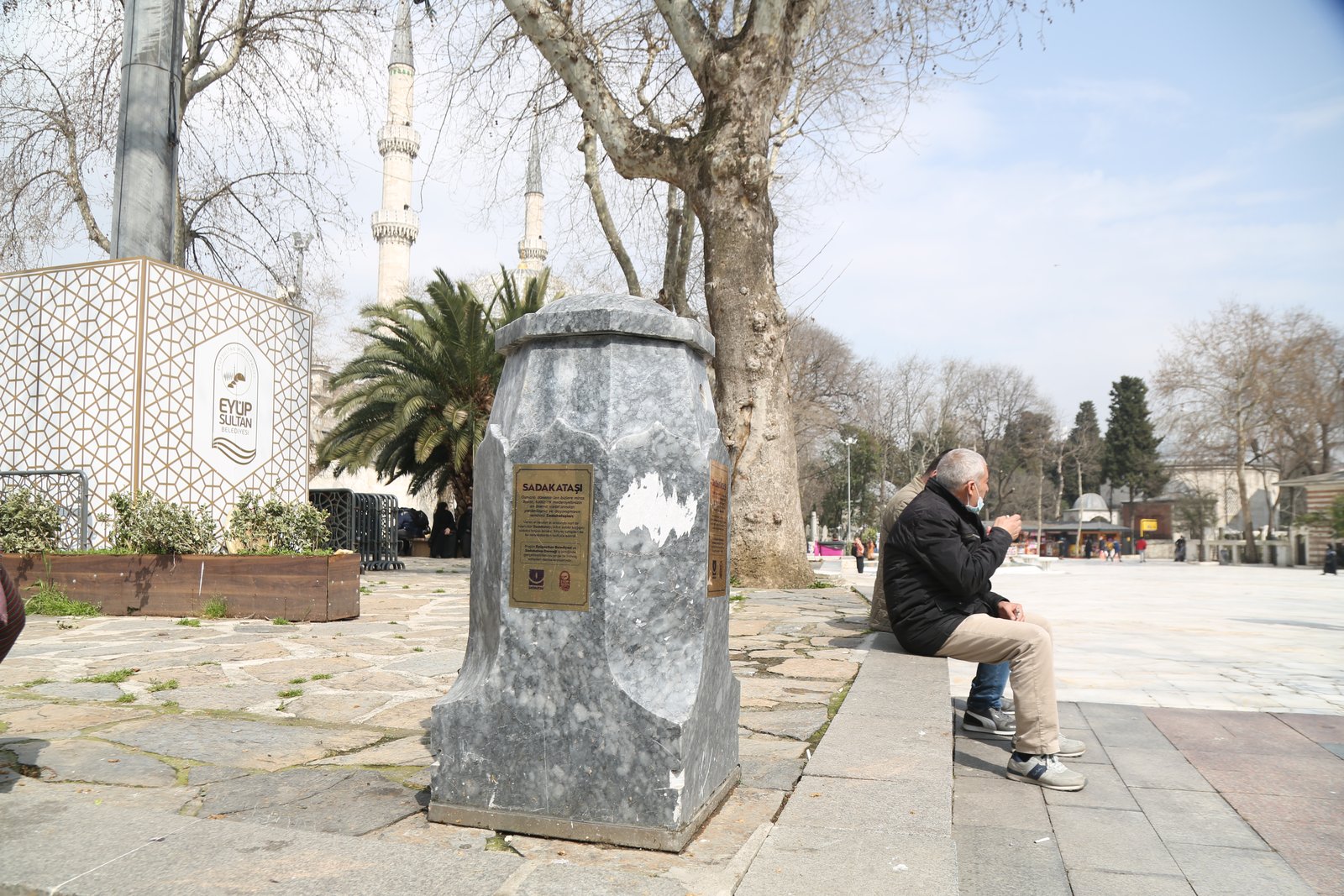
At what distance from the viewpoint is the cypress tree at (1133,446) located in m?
69.2

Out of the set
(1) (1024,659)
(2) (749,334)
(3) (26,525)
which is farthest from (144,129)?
(1) (1024,659)

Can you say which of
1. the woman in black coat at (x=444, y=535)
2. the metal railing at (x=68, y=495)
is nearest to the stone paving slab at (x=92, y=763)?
the metal railing at (x=68, y=495)

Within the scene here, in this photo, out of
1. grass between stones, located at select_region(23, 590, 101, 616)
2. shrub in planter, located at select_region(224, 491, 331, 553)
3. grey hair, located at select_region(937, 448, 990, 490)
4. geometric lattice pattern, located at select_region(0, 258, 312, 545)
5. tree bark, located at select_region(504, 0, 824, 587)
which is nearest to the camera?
grey hair, located at select_region(937, 448, 990, 490)

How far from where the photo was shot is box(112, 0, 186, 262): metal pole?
9.26m

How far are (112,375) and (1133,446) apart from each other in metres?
73.0

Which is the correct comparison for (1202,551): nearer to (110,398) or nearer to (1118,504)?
(1118,504)

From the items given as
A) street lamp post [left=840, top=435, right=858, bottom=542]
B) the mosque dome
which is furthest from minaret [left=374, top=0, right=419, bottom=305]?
the mosque dome

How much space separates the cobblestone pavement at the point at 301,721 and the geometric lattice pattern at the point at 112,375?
2088 millimetres

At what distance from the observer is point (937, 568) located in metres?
4.16

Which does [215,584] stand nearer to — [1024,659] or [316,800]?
[316,800]

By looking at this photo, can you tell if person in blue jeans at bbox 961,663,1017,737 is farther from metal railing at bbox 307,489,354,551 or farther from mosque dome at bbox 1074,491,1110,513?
mosque dome at bbox 1074,491,1110,513

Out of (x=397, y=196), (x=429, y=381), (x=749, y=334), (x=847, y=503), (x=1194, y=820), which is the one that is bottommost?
(x=1194, y=820)

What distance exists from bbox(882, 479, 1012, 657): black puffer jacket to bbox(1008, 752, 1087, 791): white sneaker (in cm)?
63

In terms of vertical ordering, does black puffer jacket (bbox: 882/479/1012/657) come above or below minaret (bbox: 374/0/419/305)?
below
